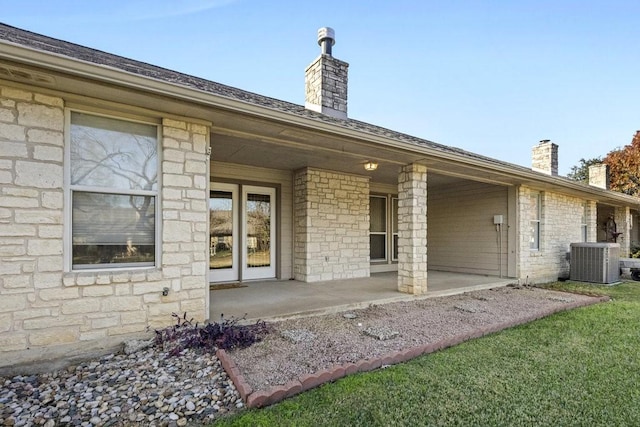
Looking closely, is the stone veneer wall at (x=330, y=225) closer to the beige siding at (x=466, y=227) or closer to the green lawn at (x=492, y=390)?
the beige siding at (x=466, y=227)

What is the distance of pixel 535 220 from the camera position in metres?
8.82

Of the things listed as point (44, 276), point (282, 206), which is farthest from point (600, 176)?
point (44, 276)

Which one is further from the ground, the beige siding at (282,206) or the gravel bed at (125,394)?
the beige siding at (282,206)

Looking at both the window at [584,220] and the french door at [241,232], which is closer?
the french door at [241,232]

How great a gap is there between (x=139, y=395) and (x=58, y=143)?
2.52m

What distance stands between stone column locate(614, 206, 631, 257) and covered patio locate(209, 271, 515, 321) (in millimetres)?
9124

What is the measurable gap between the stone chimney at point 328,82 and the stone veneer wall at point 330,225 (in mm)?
1481

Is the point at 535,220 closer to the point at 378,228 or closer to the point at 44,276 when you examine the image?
the point at 378,228

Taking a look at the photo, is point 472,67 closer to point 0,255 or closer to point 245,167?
point 245,167

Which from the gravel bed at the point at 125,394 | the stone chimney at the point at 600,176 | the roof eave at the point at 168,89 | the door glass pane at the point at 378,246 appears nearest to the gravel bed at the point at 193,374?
the gravel bed at the point at 125,394

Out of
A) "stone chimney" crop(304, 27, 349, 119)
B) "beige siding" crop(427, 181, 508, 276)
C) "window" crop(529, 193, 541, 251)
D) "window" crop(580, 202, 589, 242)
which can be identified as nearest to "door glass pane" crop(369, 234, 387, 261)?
"beige siding" crop(427, 181, 508, 276)

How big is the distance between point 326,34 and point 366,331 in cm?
656

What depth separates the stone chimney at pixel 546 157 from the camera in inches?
452

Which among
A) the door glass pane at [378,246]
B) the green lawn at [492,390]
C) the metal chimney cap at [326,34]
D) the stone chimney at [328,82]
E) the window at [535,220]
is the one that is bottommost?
the green lawn at [492,390]
